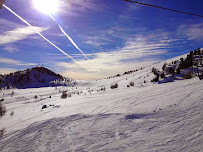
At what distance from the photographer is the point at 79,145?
2367 millimetres

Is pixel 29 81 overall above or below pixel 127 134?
above

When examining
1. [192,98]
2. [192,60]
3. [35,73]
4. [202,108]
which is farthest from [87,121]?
[35,73]

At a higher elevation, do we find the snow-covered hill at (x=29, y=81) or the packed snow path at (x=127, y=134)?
the snow-covered hill at (x=29, y=81)

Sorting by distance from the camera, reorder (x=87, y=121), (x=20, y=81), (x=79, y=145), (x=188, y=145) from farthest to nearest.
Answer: (x=20, y=81), (x=87, y=121), (x=79, y=145), (x=188, y=145)

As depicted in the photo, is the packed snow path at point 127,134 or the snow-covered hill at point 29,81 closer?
the packed snow path at point 127,134

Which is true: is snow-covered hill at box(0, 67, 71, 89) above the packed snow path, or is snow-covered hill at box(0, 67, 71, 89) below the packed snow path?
above

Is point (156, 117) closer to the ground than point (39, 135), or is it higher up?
higher up

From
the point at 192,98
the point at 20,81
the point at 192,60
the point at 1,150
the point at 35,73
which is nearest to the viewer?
the point at 1,150

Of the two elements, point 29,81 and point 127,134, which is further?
point 29,81

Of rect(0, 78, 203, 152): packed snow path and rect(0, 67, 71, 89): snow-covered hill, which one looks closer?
rect(0, 78, 203, 152): packed snow path

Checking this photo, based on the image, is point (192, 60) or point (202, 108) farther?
point (192, 60)

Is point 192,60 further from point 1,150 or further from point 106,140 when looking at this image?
point 1,150

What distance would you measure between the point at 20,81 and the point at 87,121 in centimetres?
4947

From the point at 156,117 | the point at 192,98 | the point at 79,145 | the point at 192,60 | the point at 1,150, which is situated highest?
the point at 192,60
